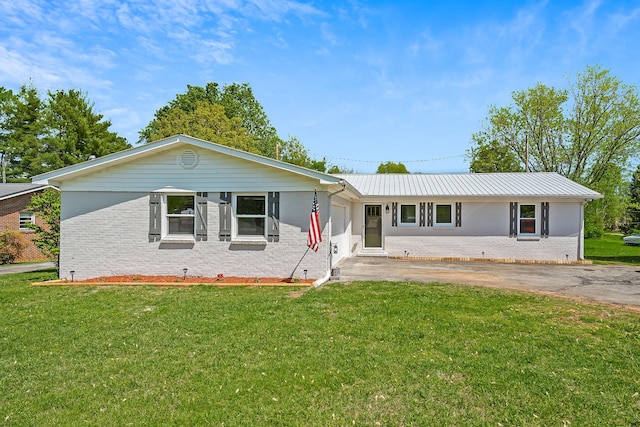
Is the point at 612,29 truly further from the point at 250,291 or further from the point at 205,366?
the point at 205,366

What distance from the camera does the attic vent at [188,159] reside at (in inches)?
432

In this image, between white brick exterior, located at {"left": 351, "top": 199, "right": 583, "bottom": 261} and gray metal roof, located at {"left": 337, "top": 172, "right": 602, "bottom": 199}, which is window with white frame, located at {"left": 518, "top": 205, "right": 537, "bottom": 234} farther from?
gray metal roof, located at {"left": 337, "top": 172, "right": 602, "bottom": 199}

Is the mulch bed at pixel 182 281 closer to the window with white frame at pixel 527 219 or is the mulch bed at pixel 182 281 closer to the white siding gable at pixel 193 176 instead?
the white siding gable at pixel 193 176

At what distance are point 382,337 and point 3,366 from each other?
4.88 m

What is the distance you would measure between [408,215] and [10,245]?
2106 centimetres

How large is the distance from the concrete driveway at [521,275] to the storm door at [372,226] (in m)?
1.39

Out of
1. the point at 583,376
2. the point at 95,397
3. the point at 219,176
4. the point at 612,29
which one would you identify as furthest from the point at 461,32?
the point at 95,397

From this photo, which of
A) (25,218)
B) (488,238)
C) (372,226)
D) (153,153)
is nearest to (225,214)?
(153,153)

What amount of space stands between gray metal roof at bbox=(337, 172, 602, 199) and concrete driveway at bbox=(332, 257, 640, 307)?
271 cm

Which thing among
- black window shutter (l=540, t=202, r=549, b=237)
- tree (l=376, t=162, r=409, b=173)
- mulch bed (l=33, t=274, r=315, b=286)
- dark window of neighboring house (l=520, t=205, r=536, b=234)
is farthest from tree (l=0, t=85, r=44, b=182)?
black window shutter (l=540, t=202, r=549, b=237)

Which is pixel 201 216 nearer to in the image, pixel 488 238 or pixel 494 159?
pixel 488 238

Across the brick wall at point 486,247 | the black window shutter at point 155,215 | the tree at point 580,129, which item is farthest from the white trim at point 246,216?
the tree at point 580,129

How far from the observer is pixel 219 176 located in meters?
10.9

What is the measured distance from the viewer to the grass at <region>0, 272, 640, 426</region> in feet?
11.9
